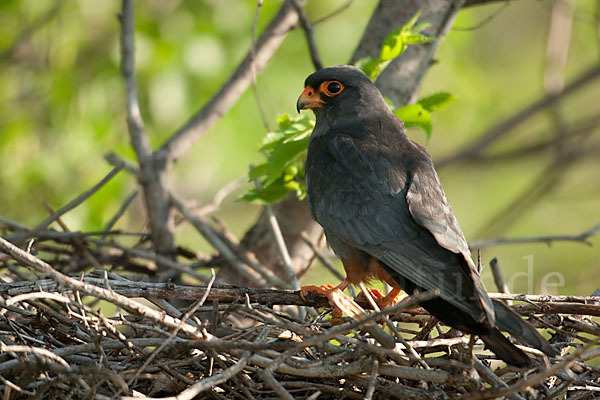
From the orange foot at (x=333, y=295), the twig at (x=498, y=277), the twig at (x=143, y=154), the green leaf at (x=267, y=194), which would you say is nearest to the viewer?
the orange foot at (x=333, y=295)

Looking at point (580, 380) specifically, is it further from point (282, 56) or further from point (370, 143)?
point (282, 56)

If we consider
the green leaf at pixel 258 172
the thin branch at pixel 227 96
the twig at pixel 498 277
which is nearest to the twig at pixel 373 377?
the twig at pixel 498 277

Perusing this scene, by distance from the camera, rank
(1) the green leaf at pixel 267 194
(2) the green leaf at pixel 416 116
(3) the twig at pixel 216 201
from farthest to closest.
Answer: (3) the twig at pixel 216 201
(1) the green leaf at pixel 267 194
(2) the green leaf at pixel 416 116

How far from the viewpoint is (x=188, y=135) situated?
17.6 ft

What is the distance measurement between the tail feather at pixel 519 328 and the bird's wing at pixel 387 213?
130 millimetres

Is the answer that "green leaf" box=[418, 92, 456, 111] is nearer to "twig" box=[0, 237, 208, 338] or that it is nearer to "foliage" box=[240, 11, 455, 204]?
"foliage" box=[240, 11, 455, 204]

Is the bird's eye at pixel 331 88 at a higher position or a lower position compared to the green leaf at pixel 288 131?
higher

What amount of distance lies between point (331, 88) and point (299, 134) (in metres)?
0.41

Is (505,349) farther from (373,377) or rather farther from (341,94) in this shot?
(341,94)

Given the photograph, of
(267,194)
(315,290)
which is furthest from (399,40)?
(315,290)

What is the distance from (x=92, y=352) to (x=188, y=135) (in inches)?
83.4

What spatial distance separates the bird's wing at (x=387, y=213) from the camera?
142 inches

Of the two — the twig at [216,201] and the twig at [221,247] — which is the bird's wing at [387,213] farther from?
the twig at [216,201]

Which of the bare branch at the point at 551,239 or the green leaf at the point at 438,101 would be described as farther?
the bare branch at the point at 551,239
